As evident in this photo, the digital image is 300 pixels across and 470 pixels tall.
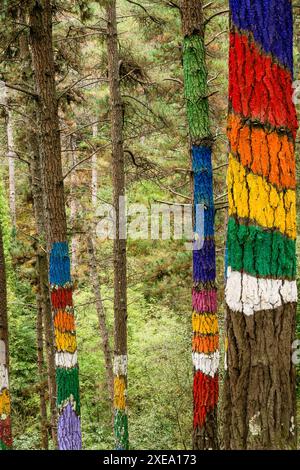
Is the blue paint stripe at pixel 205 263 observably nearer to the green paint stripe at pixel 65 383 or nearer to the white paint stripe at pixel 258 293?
the green paint stripe at pixel 65 383

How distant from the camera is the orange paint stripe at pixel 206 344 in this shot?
6543 millimetres

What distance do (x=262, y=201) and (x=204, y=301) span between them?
14.1 feet

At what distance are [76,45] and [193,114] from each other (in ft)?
10.8

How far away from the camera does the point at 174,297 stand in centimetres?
1645

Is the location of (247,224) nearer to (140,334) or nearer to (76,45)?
(76,45)

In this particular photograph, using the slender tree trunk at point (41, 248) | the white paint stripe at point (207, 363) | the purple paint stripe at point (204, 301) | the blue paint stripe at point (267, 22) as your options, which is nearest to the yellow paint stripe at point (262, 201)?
the blue paint stripe at point (267, 22)

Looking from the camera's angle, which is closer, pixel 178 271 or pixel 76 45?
pixel 76 45

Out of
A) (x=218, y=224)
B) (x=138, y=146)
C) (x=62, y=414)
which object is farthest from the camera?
(x=218, y=224)

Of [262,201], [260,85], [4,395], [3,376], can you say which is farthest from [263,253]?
[4,395]

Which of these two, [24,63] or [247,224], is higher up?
[24,63]

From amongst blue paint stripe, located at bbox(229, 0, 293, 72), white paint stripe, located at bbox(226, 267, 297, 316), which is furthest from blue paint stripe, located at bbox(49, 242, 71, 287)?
blue paint stripe, located at bbox(229, 0, 293, 72)

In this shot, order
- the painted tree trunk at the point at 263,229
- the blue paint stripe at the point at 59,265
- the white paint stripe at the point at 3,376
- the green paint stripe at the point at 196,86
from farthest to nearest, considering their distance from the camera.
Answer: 1. the white paint stripe at the point at 3,376
2. the green paint stripe at the point at 196,86
3. the blue paint stripe at the point at 59,265
4. the painted tree trunk at the point at 263,229

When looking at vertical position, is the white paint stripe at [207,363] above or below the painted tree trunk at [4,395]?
above

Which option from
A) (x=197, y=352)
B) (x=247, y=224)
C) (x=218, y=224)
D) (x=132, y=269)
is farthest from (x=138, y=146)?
(x=247, y=224)
